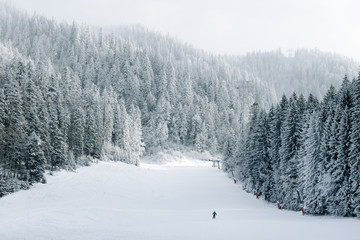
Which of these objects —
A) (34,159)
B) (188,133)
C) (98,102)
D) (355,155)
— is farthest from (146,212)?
(188,133)

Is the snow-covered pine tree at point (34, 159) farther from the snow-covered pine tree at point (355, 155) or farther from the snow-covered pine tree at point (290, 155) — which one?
the snow-covered pine tree at point (355, 155)

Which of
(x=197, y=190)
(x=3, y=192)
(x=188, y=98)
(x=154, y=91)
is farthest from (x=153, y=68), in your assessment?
(x=3, y=192)

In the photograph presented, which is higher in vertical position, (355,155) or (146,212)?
(355,155)

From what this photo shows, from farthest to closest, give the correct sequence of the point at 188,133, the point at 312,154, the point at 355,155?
1. the point at 188,133
2. the point at 312,154
3. the point at 355,155

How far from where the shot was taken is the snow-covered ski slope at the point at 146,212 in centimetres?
1991

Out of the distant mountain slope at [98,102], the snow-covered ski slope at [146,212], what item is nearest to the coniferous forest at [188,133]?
the distant mountain slope at [98,102]

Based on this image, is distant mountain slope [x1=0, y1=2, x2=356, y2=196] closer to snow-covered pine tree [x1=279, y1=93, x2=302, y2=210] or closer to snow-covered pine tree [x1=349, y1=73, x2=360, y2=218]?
snow-covered pine tree [x1=279, y1=93, x2=302, y2=210]

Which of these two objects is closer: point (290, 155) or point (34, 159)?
point (290, 155)

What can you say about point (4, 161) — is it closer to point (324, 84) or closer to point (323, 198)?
point (323, 198)

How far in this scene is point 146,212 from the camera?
34031 millimetres

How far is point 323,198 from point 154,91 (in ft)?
372

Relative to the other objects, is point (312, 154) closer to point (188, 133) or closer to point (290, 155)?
point (290, 155)

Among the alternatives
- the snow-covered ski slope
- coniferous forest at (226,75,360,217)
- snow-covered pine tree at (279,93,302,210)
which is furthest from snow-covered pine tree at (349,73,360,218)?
snow-covered pine tree at (279,93,302,210)

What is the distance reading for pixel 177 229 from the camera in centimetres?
2286
